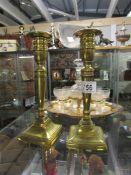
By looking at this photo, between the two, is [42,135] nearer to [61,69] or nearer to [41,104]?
[41,104]

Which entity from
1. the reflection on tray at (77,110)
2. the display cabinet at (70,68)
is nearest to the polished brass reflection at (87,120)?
the reflection on tray at (77,110)

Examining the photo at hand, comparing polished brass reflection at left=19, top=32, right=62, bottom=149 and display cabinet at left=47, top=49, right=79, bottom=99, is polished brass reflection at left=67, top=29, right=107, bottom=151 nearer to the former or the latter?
polished brass reflection at left=19, top=32, right=62, bottom=149

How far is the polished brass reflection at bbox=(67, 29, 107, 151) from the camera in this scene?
2.87 feet

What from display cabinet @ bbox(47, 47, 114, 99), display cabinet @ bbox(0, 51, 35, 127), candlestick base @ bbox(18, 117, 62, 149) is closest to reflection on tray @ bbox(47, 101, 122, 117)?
candlestick base @ bbox(18, 117, 62, 149)

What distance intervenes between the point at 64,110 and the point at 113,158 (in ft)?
1.98

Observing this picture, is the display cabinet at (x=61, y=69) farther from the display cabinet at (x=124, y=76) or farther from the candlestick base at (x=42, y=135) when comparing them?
the candlestick base at (x=42, y=135)

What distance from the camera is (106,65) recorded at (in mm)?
3562

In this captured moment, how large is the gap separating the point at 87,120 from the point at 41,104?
240 mm

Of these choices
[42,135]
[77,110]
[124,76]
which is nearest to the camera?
[42,135]

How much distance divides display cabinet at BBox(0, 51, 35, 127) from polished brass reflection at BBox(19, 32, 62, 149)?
254cm

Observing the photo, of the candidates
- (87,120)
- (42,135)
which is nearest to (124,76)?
(87,120)

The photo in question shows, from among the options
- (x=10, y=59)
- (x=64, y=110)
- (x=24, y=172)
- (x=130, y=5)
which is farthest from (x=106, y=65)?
(x=24, y=172)

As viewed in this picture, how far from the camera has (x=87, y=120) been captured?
979mm

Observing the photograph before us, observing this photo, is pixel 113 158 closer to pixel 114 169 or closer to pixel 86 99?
pixel 114 169
